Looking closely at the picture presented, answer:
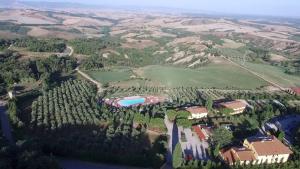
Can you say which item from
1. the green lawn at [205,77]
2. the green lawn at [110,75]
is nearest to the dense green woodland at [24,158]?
the green lawn at [110,75]

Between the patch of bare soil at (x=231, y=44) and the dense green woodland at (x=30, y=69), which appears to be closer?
the dense green woodland at (x=30, y=69)

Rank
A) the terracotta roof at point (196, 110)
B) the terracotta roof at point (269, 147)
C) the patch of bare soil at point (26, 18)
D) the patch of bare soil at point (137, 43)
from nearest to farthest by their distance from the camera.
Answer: the terracotta roof at point (269, 147), the terracotta roof at point (196, 110), the patch of bare soil at point (137, 43), the patch of bare soil at point (26, 18)

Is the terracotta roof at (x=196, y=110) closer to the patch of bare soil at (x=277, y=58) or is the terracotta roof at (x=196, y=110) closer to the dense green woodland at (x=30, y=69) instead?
the dense green woodland at (x=30, y=69)

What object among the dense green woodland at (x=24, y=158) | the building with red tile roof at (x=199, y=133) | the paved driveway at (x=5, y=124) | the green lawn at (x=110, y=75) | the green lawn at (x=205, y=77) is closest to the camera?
the dense green woodland at (x=24, y=158)

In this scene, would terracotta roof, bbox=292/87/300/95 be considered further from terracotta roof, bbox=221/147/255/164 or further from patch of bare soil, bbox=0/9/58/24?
patch of bare soil, bbox=0/9/58/24

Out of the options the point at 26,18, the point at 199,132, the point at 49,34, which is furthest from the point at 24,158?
the point at 26,18

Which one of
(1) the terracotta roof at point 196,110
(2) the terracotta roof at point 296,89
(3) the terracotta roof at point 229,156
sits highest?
(1) the terracotta roof at point 196,110

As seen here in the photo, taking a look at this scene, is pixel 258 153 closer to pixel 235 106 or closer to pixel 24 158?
pixel 235 106

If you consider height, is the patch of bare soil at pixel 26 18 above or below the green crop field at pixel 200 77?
below

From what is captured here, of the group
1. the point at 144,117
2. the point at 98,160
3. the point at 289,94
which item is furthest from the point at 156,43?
the point at 98,160
